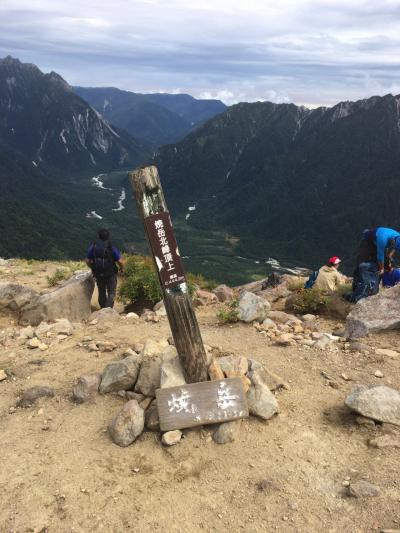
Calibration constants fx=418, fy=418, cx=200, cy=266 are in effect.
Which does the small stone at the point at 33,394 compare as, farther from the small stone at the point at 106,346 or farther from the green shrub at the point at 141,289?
the green shrub at the point at 141,289

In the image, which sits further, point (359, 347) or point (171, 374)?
point (359, 347)

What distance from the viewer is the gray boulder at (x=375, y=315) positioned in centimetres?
1023

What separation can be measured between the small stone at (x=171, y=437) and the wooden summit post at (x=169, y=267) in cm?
96

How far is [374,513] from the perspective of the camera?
213 inches

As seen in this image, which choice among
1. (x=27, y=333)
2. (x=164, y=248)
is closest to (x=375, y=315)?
(x=164, y=248)

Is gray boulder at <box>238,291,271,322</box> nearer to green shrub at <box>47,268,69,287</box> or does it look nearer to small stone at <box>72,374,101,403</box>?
small stone at <box>72,374,101,403</box>

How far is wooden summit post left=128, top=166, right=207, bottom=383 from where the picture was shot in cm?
693

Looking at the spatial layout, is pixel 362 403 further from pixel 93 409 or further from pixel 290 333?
pixel 93 409

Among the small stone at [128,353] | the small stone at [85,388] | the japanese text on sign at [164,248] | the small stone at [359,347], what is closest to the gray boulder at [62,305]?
the small stone at [128,353]

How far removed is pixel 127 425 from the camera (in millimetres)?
6996

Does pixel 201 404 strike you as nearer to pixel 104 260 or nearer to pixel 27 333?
pixel 27 333

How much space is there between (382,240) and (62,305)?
9.76 metres

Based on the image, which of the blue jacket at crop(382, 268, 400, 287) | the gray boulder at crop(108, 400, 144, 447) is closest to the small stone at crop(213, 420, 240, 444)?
the gray boulder at crop(108, 400, 144, 447)

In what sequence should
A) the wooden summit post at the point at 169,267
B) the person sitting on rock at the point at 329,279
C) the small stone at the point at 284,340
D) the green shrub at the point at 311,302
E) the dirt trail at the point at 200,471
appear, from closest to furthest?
the dirt trail at the point at 200,471 < the wooden summit post at the point at 169,267 < the small stone at the point at 284,340 < the green shrub at the point at 311,302 < the person sitting on rock at the point at 329,279
